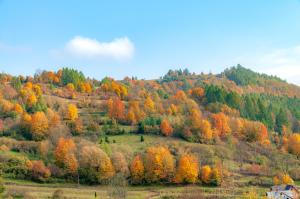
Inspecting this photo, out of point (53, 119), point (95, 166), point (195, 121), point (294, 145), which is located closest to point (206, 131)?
point (195, 121)

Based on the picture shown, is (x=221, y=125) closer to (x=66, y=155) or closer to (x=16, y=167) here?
(x=66, y=155)

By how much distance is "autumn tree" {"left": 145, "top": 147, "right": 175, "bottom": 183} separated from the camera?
53.2 meters

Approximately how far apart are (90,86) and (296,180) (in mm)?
60902

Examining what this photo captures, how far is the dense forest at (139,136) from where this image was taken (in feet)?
174

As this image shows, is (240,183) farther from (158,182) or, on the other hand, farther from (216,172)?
(158,182)

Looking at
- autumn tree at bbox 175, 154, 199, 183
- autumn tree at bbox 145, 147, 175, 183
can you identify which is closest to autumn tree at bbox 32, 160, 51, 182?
autumn tree at bbox 145, 147, 175, 183

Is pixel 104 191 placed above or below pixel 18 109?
below

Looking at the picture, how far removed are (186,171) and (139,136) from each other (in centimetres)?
1688

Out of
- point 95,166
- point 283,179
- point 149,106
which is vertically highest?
point 149,106

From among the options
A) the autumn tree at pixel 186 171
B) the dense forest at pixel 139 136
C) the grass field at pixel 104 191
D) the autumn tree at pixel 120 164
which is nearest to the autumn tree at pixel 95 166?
the dense forest at pixel 139 136

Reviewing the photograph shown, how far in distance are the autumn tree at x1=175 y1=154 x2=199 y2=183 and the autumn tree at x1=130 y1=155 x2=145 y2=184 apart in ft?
15.0

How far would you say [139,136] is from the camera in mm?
68438

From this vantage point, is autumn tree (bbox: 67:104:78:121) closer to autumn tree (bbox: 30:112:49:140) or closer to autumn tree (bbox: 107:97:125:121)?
autumn tree (bbox: 107:97:125:121)

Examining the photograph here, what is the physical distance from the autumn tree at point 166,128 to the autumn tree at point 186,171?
15.3 m
